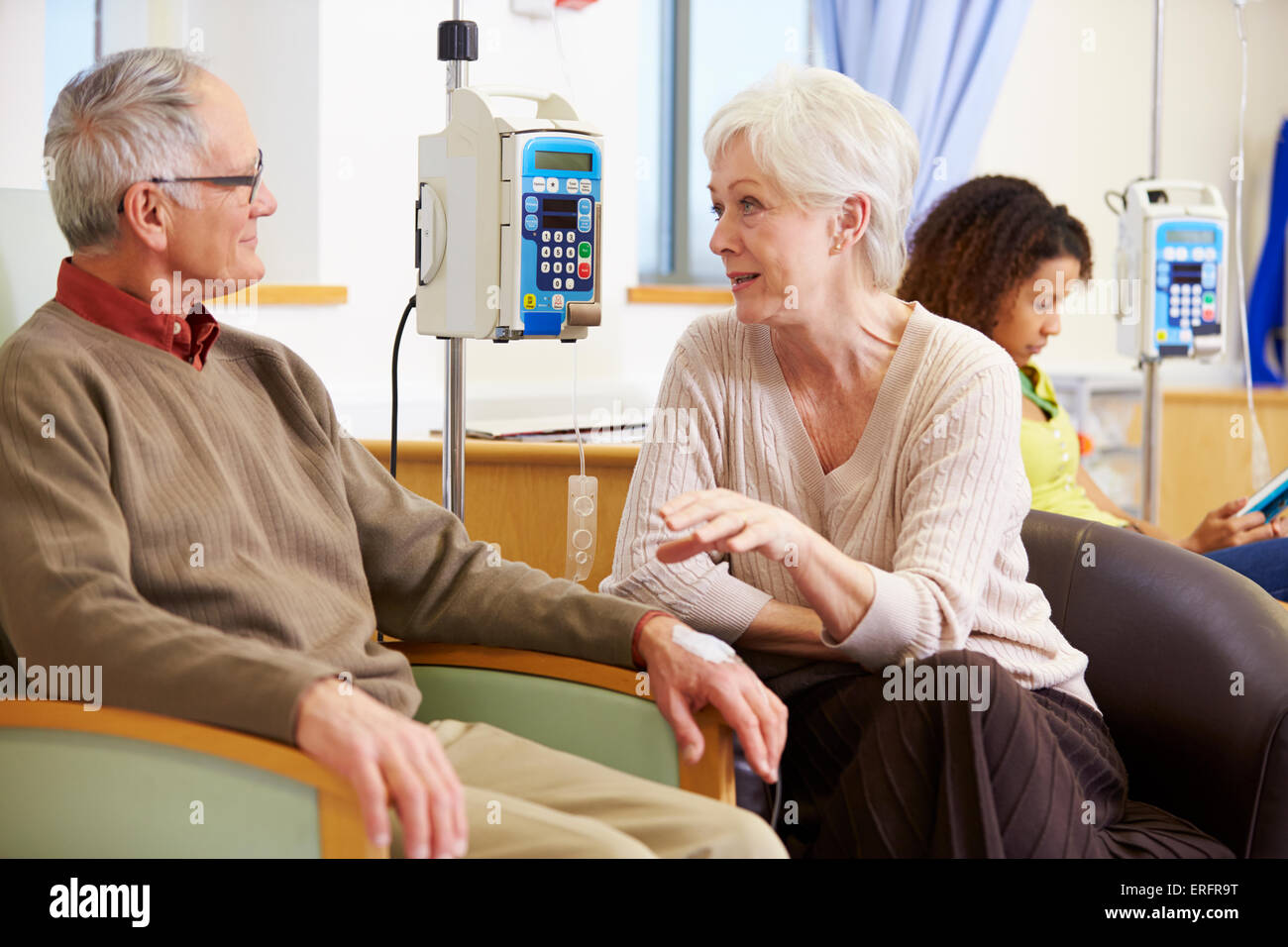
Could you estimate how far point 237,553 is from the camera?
4.56 feet

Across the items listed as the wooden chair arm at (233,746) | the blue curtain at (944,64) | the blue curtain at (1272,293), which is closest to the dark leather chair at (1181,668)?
the wooden chair arm at (233,746)

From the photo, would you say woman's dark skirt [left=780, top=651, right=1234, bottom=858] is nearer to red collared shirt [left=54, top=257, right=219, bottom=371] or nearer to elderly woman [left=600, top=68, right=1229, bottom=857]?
elderly woman [left=600, top=68, right=1229, bottom=857]

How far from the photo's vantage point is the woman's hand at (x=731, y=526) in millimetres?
1341

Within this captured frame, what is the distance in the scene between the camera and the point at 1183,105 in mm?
4777

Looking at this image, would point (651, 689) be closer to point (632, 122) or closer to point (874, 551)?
point (874, 551)

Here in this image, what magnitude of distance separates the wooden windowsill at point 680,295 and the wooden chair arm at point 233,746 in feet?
8.40

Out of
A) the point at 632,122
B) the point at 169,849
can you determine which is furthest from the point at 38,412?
the point at 632,122

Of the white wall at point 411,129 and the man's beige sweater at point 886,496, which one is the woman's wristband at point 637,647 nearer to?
the man's beige sweater at point 886,496

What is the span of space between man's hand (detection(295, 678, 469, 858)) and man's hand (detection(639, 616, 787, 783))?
1.14 feet

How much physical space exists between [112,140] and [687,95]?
9.69ft

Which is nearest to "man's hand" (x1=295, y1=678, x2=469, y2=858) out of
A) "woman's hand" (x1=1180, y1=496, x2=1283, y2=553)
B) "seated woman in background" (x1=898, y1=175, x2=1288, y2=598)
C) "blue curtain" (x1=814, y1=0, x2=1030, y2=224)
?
"seated woman in background" (x1=898, y1=175, x2=1288, y2=598)

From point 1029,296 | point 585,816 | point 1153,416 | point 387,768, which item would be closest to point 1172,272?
point 1153,416

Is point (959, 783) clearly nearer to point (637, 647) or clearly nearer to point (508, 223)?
point (637, 647)

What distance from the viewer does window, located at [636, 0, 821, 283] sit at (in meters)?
4.13
